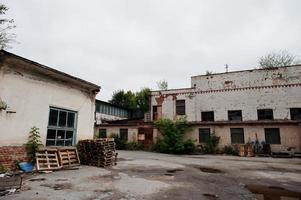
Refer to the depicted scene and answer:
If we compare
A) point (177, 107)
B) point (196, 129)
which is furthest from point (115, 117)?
point (196, 129)

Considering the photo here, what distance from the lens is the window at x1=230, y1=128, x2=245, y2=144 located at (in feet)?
63.2

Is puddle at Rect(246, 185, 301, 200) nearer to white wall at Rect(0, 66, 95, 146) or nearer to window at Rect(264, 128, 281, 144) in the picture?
white wall at Rect(0, 66, 95, 146)

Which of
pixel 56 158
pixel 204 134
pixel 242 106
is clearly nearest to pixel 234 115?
pixel 242 106

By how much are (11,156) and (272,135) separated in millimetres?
19005

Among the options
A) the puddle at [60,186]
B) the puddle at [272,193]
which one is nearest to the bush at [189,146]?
the puddle at [272,193]

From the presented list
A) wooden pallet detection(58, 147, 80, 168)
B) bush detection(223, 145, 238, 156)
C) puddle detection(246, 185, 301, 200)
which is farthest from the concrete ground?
bush detection(223, 145, 238, 156)

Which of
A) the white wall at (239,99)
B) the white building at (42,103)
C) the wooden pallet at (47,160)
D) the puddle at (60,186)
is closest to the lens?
the puddle at (60,186)

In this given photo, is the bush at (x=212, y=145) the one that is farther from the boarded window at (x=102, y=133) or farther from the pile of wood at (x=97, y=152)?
the pile of wood at (x=97, y=152)

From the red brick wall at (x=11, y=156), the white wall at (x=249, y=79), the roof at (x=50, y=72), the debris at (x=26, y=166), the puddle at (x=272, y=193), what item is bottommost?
the puddle at (x=272, y=193)

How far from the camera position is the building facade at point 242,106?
18.5 meters

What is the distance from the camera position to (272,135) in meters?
18.4

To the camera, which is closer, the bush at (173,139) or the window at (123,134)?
the bush at (173,139)

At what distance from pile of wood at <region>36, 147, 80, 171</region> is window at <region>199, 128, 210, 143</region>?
45.4 ft

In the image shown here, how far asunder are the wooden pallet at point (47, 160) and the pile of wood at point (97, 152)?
5.07ft
